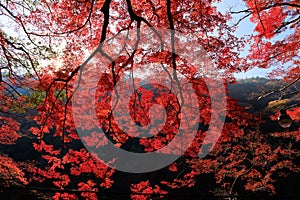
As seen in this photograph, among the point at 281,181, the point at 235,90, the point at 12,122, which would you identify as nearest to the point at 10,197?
the point at 12,122

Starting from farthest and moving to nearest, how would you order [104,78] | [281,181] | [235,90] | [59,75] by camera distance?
[235,90]
[281,181]
[104,78]
[59,75]

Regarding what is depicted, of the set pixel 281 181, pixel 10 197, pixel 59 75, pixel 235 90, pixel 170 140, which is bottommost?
pixel 10 197

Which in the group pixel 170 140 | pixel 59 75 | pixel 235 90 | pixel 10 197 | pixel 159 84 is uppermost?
pixel 235 90

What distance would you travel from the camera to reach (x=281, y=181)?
16531 mm

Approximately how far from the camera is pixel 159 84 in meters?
13.2

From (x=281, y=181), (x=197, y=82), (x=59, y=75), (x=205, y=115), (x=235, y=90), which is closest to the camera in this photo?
(x=59, y=75)

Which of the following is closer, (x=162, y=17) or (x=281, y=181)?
(x=162, y=17)

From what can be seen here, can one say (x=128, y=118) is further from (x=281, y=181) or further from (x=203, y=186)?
(x=281, y=181)

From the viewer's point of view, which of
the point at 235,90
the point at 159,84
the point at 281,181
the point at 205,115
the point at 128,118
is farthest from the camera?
the point at 235,90

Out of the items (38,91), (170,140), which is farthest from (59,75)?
(170,140)

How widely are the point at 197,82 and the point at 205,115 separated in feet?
6.52

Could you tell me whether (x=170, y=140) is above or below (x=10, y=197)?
above

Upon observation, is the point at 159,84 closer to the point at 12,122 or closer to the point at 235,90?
the point at 12,122

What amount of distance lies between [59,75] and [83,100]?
6106 millimetres
